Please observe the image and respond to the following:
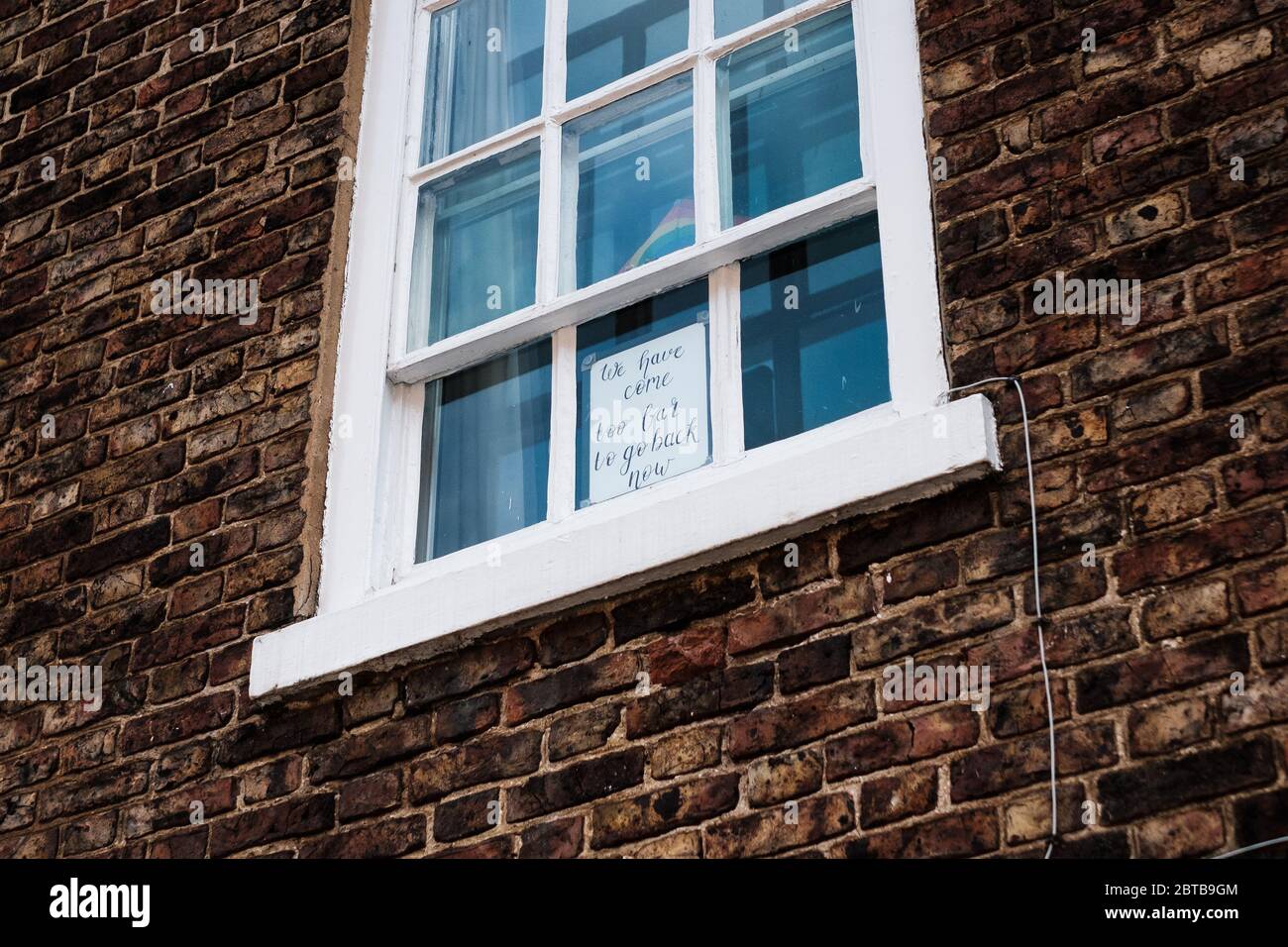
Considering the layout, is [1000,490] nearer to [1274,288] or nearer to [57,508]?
[1274,288]

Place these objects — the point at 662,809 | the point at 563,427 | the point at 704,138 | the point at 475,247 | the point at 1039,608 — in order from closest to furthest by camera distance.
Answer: the point at 1039,608
the point at 662,809
the point at 563,427
the point at 704,138
the point at 475,247

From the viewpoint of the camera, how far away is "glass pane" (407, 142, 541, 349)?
484cm

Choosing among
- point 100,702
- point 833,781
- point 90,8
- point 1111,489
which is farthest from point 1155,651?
point 90,8

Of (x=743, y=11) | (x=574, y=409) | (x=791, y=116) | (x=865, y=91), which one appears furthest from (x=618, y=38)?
(x=574, y=409)

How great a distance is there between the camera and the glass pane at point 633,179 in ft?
15.3

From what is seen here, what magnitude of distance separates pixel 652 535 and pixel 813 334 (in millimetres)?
612

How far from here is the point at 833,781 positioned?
3.68m

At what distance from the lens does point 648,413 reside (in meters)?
4.41

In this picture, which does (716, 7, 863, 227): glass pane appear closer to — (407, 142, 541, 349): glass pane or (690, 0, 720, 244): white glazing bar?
(690, 0, 720, 244): white glazing bar
